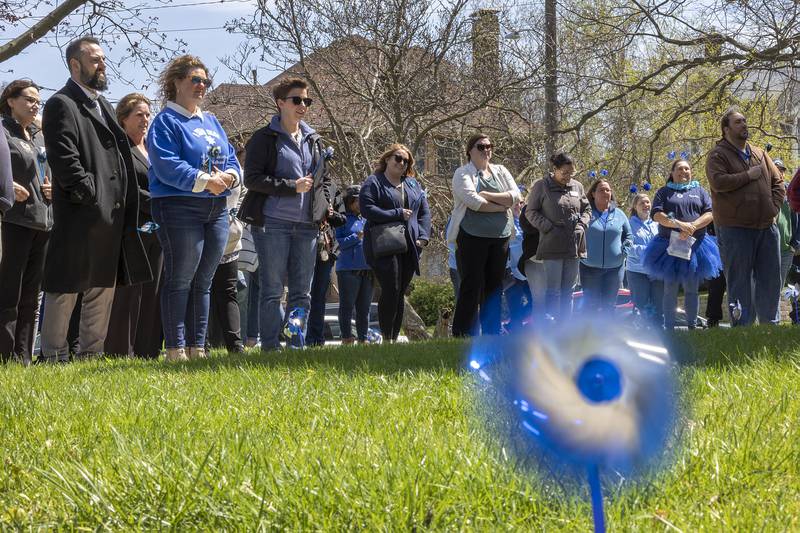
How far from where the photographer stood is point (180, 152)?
6875mm

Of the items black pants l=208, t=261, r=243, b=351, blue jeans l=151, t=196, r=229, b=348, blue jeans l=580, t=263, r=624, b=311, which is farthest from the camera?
blue jeans l=580, t=263, r=624, b=311

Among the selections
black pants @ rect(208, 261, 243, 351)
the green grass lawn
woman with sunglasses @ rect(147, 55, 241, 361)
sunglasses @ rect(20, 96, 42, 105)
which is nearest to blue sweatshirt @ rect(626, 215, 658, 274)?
black pants @ rect(208, 261, 243, 351)

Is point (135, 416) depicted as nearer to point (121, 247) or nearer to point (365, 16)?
point (121, 247)

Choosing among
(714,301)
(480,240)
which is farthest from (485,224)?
(714,301)

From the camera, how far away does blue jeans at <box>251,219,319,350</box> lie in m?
7.42

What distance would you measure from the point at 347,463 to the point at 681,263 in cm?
941

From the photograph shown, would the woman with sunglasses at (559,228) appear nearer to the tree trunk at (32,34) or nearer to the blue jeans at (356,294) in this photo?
the blue jeans at (356,294)

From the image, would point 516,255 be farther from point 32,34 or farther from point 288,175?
point 32,34

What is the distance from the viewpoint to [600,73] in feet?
62.2

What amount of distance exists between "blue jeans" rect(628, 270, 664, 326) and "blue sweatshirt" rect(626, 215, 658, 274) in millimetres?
125

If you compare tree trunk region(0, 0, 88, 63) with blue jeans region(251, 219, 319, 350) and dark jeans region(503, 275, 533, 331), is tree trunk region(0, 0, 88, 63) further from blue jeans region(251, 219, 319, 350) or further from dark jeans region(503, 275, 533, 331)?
dark jeans region(503, 275, 533, 331)

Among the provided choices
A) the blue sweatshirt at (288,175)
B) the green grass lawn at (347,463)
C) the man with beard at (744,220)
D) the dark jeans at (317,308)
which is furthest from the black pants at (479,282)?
the green grass lawn at (347,463)

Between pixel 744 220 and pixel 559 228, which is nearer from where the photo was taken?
pixel 744 220

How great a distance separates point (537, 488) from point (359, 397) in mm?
1758
